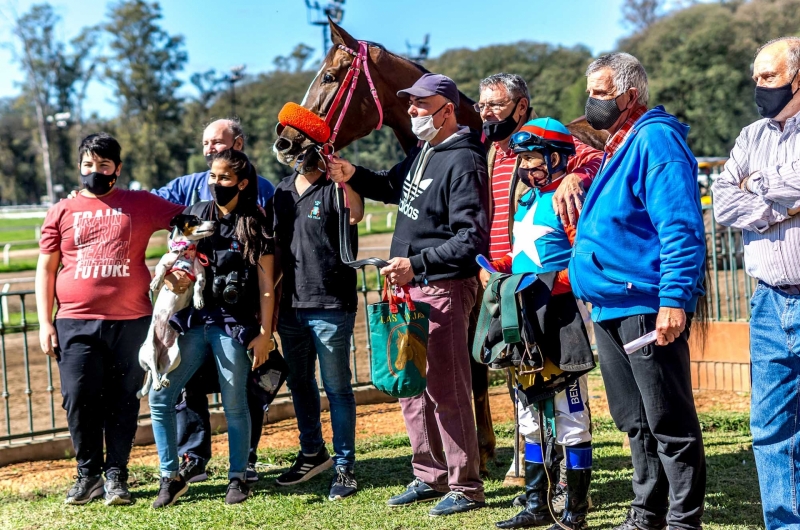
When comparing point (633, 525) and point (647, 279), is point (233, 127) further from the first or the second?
point (633, 525)

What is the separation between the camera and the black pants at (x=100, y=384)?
506 centimetres

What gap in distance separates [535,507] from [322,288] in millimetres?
1781

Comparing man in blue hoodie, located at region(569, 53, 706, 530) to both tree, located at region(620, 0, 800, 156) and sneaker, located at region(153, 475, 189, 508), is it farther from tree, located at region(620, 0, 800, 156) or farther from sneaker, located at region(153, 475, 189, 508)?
tree, located at region(620, 0, 800, 156)

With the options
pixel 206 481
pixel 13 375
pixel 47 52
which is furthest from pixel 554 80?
pixel 206 481

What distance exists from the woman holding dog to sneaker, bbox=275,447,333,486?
15.1 inches

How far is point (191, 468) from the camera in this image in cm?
539

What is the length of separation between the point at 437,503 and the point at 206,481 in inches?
71.4

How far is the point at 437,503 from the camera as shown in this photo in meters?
4.65

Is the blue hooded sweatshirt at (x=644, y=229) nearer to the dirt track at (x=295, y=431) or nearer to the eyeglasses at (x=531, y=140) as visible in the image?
the eyeglasses at (x=531, y=140)

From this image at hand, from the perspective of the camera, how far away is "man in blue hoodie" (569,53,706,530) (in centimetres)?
338

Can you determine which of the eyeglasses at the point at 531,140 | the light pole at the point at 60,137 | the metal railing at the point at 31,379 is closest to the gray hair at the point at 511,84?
the eyeglasses at the point at 531,140

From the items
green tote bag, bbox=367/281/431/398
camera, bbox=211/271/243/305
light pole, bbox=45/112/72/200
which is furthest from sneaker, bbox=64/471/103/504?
light pole, bbox=45/112/72/200

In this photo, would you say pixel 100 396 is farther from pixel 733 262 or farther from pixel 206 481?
pixel 733 262

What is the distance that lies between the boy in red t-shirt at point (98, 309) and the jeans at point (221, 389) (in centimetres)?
36
